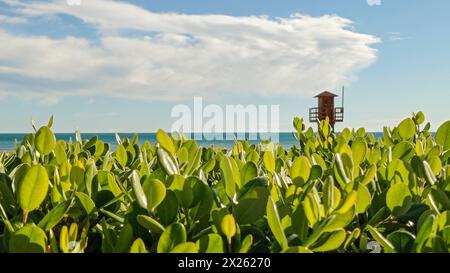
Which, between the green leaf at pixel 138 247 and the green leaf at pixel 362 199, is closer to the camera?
the green leaf at pixel 138 247

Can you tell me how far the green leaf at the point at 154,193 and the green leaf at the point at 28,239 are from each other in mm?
209

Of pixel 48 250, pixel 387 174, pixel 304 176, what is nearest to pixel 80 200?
pixel 48 250

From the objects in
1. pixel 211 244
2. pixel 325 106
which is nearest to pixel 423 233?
pixel 211 244

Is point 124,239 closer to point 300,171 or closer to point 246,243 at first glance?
point 246,243

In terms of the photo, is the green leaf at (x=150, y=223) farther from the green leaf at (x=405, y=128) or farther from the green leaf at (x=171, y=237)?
the green leaf at (x=405, y=128)

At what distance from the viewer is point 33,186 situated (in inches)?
37.9

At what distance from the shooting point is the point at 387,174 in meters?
1.33

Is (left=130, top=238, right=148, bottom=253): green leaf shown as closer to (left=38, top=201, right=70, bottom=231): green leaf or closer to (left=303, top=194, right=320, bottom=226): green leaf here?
(left=38, top=201, right=70, bottom=231): green leaf

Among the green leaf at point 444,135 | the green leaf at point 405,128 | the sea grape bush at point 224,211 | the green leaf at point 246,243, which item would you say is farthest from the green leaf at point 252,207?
the green leaf at point 405,128

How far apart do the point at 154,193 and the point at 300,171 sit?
0.41 metres

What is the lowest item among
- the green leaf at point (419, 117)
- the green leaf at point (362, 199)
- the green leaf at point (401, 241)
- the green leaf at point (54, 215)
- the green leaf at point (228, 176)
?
the green leaf at point (401, 241)

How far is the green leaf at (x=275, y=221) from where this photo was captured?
0.81m

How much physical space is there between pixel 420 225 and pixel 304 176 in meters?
0.32
